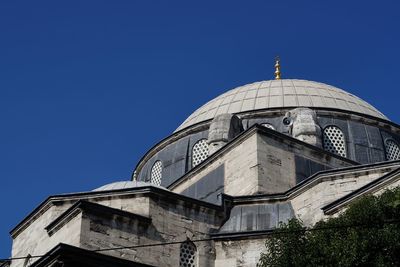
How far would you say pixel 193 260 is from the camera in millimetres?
20266

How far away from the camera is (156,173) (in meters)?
28.3

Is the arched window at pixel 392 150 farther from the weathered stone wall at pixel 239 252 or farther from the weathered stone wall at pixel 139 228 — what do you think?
the weathered stone wall at pixel 239 252

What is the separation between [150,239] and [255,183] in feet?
12.0

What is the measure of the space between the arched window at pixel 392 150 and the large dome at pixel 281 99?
1.61 metres

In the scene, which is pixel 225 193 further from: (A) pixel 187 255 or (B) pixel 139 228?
(B) pixel 139 228

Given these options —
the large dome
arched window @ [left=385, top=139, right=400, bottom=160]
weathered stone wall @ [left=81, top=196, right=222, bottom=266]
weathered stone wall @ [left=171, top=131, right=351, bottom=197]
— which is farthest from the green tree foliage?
the large dome

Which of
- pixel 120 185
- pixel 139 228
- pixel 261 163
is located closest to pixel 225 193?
pixel 261 163

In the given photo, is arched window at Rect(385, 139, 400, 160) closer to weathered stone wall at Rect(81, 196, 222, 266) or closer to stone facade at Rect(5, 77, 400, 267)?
stone facade at Rect(5, 77, 400, 267)

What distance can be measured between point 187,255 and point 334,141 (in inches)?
321

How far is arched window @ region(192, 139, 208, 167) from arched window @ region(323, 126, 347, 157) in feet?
12.1

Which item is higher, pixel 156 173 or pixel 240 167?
pixel 156 173

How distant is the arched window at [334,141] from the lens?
86.9ft

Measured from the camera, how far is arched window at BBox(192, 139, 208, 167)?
27.0m

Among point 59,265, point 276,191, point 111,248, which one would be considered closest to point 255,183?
point 276,191
